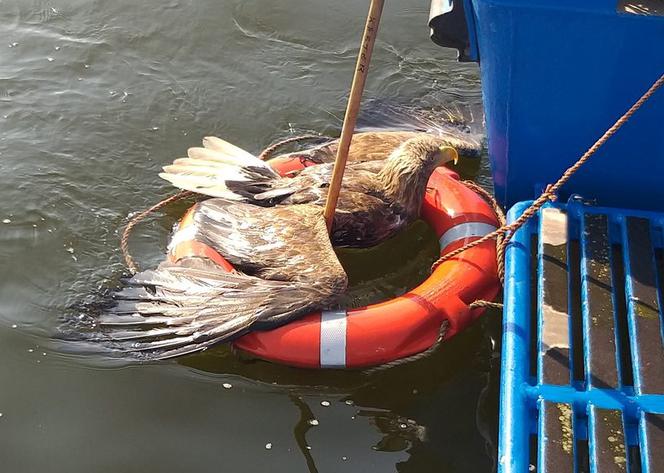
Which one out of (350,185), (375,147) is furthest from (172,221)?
(375,147)

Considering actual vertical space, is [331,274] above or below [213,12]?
below

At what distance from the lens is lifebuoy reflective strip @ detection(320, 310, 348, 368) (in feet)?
13.3

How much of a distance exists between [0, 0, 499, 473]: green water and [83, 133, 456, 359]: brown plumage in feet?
1.25

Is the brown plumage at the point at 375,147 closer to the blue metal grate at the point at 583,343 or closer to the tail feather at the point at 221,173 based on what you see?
the tail feather at the point at 221,173

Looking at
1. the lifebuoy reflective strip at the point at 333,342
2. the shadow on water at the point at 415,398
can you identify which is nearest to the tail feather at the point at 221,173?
the shadow on water at the point at 415,398

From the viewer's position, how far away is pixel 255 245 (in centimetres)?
457

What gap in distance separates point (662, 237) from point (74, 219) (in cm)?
360

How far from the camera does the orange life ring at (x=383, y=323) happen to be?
4070 millimetres

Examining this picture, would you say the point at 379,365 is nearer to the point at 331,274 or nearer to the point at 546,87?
the point at 331,274

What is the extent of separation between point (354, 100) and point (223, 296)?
121 centimetres

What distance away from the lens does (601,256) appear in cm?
389

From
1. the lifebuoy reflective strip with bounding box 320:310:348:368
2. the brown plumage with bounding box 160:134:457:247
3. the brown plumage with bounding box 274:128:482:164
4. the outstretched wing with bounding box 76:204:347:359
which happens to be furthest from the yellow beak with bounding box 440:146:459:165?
the lifebuoy reflective strip with bounding box 320:310:348:368

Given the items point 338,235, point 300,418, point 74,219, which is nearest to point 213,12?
point 74,219

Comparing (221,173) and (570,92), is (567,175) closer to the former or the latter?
(570,92)
